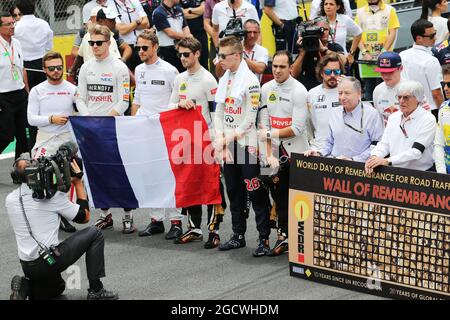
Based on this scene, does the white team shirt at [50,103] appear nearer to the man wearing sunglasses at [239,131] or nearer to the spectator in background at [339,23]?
the man wearing sunglasses at [239,131]

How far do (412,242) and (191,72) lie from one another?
3470mm

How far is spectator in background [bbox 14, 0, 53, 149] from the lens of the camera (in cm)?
1544

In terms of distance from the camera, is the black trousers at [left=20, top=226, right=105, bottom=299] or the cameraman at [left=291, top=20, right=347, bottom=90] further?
the cameraman at [left=291, top=20, right=347, bottom=90]

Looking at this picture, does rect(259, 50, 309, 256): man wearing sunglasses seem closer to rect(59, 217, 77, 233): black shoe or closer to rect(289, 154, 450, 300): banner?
rect(289, 154, 450, 300): banner

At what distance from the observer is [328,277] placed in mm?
9633

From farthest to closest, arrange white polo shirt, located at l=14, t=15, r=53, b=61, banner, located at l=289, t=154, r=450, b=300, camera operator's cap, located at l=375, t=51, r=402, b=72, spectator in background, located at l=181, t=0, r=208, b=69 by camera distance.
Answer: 1. spectator in background, located at l=181, t=0, r=208, b=69
2. white polo shirt, located at l=14, t=15, r=53, b=61
3. camera operator's cap, located at l=375, t=51, r=402, b=72
4. banner, located at l=289, t=154, r=450, b=300

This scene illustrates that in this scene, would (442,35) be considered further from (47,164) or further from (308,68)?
(47,164)

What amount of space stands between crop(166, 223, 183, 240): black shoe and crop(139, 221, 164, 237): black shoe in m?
0.27

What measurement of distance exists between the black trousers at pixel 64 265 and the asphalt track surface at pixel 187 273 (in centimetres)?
26

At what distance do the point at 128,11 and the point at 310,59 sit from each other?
3.67 m

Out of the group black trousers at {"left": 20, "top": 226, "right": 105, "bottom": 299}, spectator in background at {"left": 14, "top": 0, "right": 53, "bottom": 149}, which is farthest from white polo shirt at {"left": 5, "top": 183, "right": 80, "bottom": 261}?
spectator in background at {"left": 14, "top": 0, "right": 53, "bottom": 149}

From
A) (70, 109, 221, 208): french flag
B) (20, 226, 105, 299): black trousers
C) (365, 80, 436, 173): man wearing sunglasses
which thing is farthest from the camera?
(70, 109, 221, 208): french flag

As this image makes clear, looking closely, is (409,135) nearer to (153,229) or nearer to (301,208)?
(301,208)
